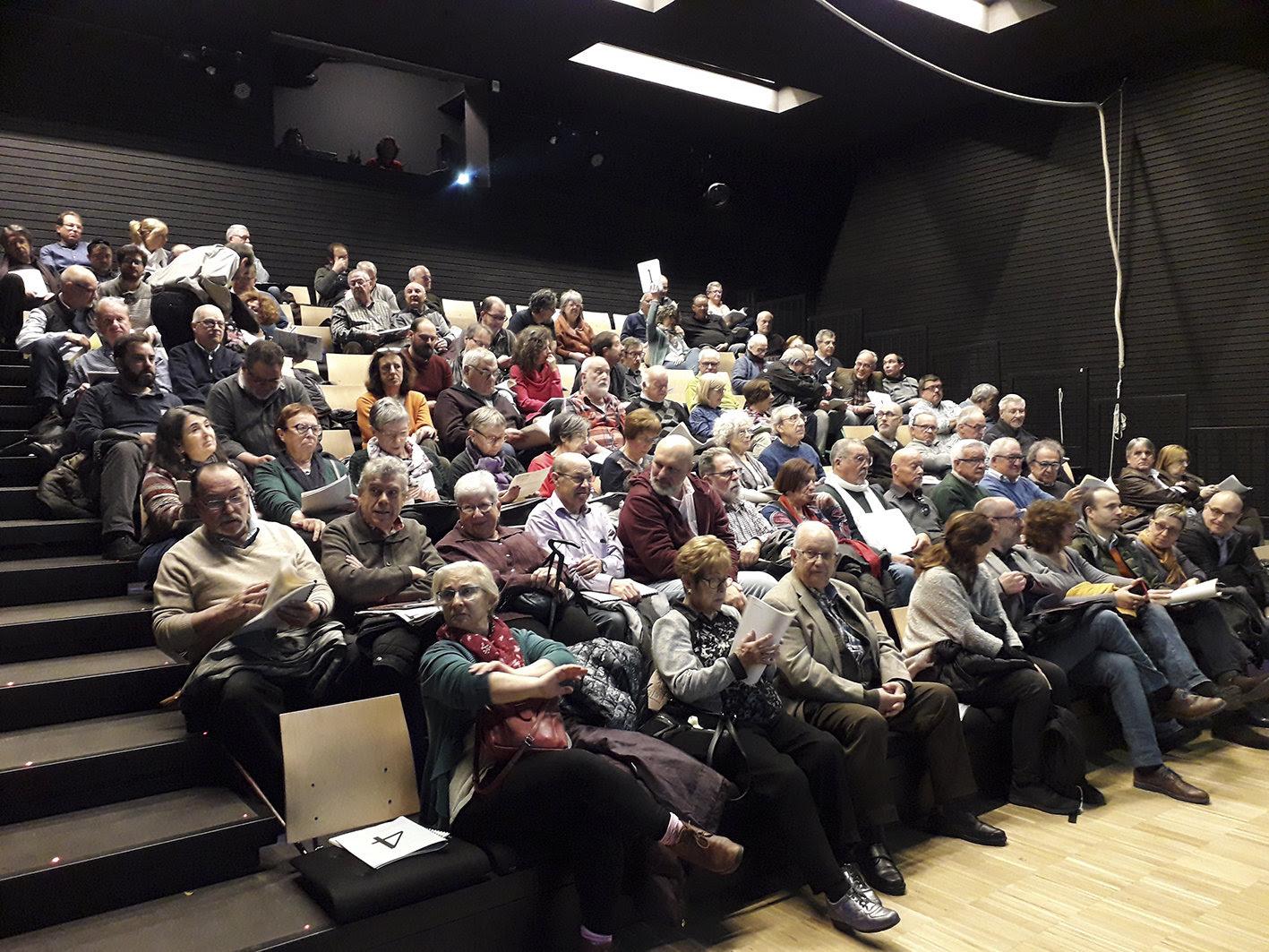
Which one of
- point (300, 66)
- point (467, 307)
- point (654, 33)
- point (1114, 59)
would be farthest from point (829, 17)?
point (300, 66)

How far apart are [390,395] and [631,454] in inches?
47.8

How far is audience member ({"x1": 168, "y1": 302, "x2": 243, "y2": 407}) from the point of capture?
400 centimetres

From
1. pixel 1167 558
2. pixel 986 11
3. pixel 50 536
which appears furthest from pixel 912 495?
pixel 986 11

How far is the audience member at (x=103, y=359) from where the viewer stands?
3828mm

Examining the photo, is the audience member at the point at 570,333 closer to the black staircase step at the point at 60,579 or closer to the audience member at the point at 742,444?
the audience member at the point at 742,444

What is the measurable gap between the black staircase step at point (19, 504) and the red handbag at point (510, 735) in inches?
93.4

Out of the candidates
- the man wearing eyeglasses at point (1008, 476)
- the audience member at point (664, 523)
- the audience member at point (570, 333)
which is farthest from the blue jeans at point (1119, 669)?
the audience member at point (570, 333)

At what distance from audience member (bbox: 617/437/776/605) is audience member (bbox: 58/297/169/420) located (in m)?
2.02

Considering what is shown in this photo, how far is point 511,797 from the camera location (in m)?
2.08

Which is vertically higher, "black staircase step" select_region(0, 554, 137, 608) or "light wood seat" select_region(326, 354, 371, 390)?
"light wood seat" select_region(326, 354, 371, 390)

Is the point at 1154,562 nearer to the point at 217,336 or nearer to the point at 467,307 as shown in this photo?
the point at 217,336

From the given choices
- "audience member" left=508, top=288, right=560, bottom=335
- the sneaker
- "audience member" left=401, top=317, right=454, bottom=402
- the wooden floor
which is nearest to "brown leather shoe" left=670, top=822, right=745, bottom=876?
the wooden floor

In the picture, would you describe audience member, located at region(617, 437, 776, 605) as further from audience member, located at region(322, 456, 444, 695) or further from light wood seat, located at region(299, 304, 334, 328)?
light wood seat, located at region(299, 304, 334, 328)

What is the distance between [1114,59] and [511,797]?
8289 mm
